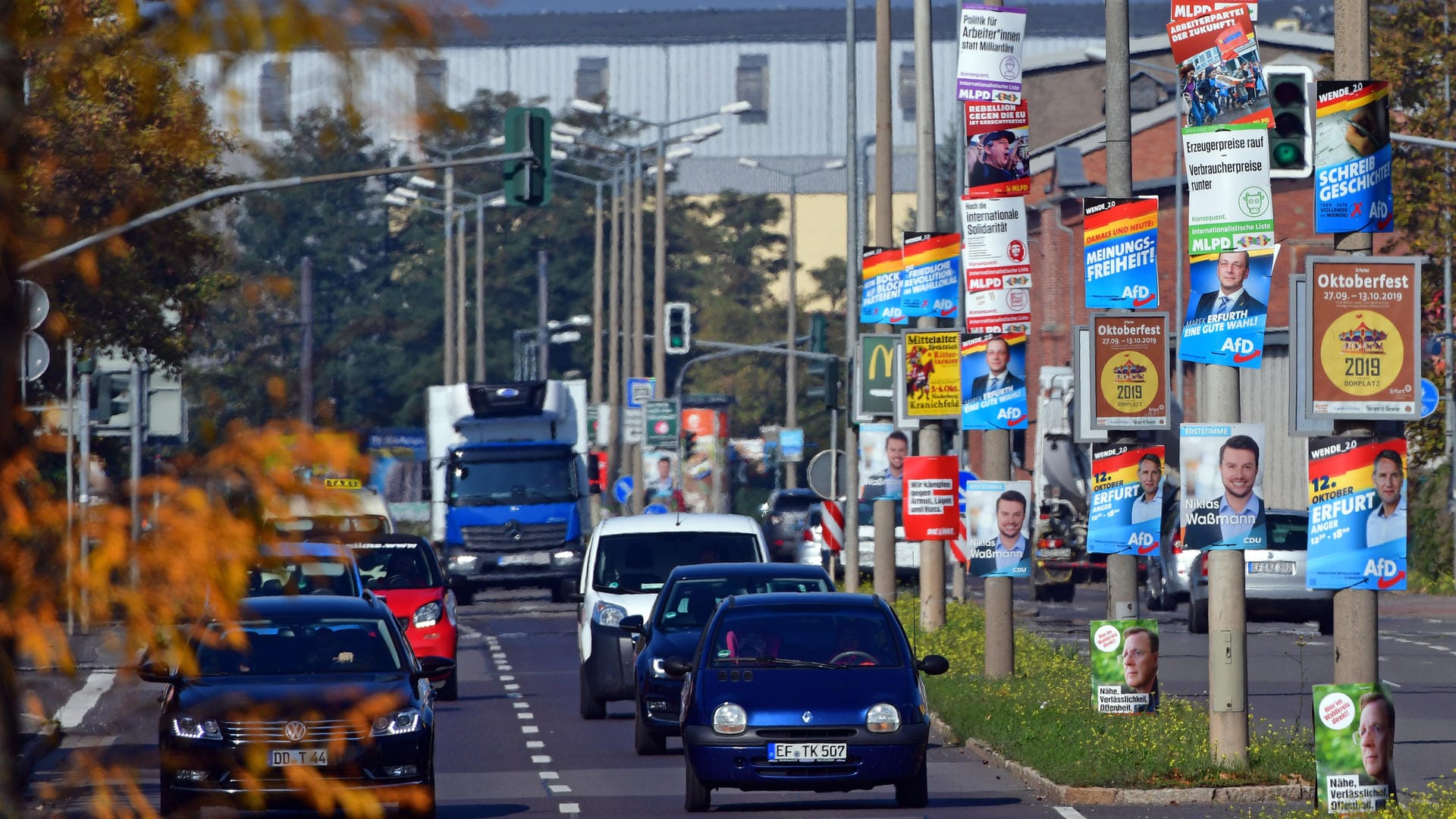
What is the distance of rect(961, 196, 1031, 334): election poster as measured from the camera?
21906mm

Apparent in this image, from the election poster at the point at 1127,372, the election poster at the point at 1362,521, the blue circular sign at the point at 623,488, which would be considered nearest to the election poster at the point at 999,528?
the election poster at the point at 1127,372

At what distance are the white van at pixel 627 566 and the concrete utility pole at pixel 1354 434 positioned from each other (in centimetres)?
1000

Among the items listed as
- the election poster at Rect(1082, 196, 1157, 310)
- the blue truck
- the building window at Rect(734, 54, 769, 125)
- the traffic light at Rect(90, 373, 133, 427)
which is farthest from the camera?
the building window at Rect(734, 54, 769, 125)

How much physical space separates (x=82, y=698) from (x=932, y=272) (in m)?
22.4

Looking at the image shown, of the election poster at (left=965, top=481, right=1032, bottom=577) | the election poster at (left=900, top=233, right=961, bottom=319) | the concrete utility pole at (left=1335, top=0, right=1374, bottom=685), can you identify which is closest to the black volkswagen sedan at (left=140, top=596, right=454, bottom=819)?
the concrete utility pole at (left=1335, top=0, right=1374, bottom=685)

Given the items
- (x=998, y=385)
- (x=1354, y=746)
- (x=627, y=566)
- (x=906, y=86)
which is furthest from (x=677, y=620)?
(x=906, y=86)

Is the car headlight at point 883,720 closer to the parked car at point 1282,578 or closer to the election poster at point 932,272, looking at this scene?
the election poster at point 932,272

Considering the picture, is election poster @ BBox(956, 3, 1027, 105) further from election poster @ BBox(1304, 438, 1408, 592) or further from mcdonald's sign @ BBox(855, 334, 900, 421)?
election poster @ BBox(1304, 438, 1408, 592)

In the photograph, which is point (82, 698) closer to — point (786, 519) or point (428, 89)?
point (428, 89)

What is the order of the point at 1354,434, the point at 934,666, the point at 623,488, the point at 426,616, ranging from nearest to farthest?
the point at 1354,434, the point at 934,666, the point at 426,616, the point at 623,488

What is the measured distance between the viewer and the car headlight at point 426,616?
24.8 m

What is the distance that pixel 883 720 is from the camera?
14.4 meters

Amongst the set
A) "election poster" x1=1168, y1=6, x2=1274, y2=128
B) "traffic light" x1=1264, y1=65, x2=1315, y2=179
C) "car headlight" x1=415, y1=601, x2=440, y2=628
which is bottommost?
"car headlight" x1=415, y1=601, x2=440, y2=628

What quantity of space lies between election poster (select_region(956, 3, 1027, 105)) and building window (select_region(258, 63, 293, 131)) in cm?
1840
